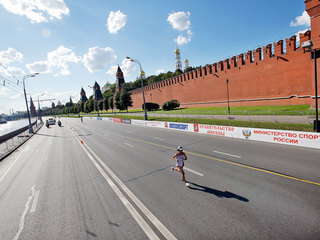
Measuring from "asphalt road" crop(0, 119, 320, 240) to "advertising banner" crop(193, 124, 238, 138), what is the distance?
20.0 feet

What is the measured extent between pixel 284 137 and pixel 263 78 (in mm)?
23664

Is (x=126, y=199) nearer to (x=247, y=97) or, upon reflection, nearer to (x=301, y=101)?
(x=301, y=101)

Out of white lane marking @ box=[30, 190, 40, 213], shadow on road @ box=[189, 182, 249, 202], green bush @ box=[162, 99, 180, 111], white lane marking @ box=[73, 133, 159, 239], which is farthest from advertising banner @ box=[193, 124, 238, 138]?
green bush @ box=[162, 99, 180, 111]

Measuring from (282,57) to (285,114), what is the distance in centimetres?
1350

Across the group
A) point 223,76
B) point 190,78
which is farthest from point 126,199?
point 190,78

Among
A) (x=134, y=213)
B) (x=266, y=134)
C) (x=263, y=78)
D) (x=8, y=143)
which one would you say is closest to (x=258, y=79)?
(x=263, y=78)

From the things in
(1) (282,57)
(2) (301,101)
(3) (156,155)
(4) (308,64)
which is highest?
(1) (282,57)

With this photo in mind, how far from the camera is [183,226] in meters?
4.80

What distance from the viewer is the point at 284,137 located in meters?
13.2

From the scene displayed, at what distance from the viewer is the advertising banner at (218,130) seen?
16998 mm

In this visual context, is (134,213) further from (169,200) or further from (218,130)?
(218,130)

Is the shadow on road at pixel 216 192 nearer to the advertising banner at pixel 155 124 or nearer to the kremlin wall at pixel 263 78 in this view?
the kremlin wall at pixel 263 78

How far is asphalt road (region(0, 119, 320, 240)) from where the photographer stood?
186 inches

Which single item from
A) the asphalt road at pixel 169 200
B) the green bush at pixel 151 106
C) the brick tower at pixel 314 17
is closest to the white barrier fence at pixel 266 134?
the asphalt road at pixel 169 200
